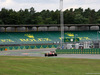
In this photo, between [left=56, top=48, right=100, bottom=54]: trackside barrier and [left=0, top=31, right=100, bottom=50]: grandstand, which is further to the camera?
[left=0, top=31, right=100, bottom=50]: grandstand

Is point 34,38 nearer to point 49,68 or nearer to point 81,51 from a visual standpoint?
point 81,51

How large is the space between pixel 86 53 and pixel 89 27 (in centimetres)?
5299

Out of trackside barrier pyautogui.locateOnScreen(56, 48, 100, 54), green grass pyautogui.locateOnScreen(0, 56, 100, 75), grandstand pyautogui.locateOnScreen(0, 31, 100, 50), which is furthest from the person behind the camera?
grandstand pyautogui.locateOnScreen(0, 31, 100, 50)

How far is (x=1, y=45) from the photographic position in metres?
83.1

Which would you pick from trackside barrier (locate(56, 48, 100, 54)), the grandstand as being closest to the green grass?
trackside barrier (locate(56, 48, 100, 54))

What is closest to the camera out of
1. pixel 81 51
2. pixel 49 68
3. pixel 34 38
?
pixel 49 68

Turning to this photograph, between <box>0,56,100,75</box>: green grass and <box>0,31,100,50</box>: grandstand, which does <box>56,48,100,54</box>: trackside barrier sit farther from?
<box>0,31,100,50</box>: grandstand

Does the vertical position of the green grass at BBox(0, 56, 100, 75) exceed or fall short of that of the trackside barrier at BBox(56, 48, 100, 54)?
it falls short

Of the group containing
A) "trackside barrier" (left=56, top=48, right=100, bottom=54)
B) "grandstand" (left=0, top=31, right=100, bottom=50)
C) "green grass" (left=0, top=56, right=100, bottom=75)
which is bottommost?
"green grass" (left=0, top=56, right=100, bottom=75)

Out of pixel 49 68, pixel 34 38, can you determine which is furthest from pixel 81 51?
pixel 34 38

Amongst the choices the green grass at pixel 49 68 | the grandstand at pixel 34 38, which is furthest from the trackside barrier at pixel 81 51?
the grandstand at pixel 34 38

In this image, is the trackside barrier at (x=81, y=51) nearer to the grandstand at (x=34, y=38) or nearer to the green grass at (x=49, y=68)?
the green grass at (x=49, y=68)

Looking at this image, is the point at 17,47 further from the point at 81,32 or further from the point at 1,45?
the point at 81,32

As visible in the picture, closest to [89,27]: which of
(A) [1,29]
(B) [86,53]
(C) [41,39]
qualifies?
(C) [41,39]
